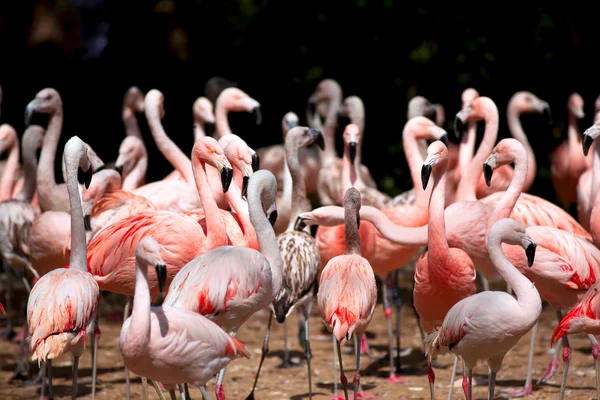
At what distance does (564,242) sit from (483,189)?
7.57 ft

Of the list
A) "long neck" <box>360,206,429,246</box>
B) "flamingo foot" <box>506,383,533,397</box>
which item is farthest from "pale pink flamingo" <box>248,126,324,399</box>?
"flamingo foot" <box>506,383,533,397</box>

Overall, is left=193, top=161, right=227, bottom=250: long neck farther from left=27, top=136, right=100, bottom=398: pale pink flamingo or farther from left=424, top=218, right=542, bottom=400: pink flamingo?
left=424, top=218, right=542, bottom=400: pink flamingo

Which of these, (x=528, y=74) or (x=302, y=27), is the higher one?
(x=302, y=27)

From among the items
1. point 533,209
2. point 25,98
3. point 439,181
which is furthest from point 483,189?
point 25,98

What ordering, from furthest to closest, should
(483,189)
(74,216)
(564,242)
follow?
(483,189) < (564,242) < (74,216)

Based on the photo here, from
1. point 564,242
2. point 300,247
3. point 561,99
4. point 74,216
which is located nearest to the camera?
point 74,216

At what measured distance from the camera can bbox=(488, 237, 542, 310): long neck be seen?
173 inches

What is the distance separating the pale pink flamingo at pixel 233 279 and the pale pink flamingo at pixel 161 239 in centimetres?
39

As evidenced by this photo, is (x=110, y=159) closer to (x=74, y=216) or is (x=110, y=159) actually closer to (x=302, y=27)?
(x=302, y=27)

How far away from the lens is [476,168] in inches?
276

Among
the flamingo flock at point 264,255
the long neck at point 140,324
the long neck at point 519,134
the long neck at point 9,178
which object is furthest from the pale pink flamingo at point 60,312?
the long neck at point 519,134

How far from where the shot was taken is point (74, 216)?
5070 mm

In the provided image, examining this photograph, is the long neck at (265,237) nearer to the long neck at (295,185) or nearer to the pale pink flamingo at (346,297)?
the pale pink flamingo at (346,297)

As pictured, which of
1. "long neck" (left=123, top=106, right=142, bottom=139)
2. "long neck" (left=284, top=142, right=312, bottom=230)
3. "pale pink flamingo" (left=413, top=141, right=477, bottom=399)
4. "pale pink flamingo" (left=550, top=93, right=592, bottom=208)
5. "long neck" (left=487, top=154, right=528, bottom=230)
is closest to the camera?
"pale pink flamingo" (left=413, top=141, right=477, bottom=399)
